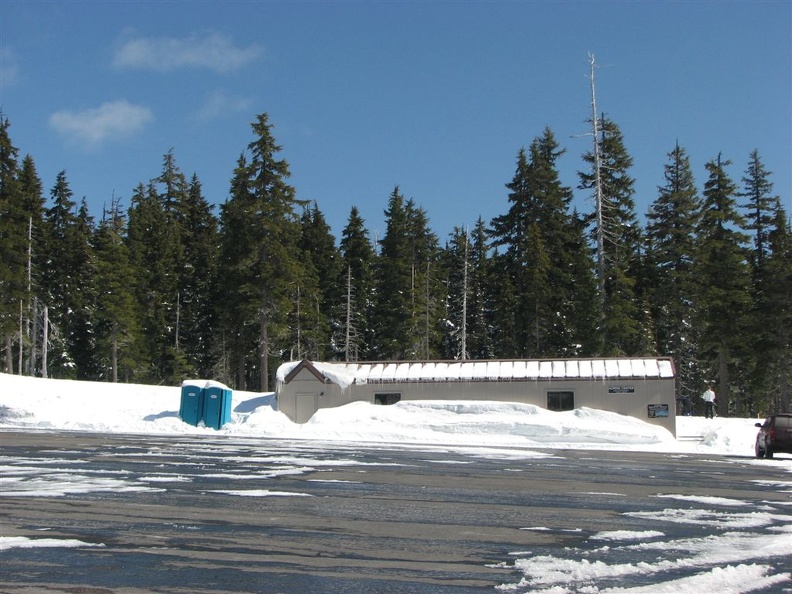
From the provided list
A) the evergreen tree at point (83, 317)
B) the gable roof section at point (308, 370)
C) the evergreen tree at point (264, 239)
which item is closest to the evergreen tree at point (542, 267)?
the evergreen tree at point (264, 239)

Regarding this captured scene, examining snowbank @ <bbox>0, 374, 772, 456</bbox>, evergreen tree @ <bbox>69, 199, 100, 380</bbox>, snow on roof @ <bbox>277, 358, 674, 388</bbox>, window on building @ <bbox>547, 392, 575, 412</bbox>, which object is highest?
evergreen tree @ <bbox>69, 199, 100, 380</bbox>

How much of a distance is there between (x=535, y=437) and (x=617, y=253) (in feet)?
87.1

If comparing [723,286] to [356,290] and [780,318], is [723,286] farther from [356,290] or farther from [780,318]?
[356,290]

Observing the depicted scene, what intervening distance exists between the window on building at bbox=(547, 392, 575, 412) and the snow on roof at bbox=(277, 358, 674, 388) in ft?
2.53

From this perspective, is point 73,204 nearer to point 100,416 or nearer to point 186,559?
point 100,416

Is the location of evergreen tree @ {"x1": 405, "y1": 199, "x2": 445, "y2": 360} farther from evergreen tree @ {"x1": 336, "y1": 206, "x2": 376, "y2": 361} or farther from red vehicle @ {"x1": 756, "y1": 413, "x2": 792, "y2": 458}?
red vehicle @ {"x1": 756, "y1": 413, "x2": 792, "y2": 458}

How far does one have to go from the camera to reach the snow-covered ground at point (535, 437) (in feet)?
23.7

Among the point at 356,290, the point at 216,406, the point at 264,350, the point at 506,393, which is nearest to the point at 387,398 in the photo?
the point at 506,393

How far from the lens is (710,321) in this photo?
50.8m

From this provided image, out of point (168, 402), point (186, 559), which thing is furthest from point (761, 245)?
point (186, 559)

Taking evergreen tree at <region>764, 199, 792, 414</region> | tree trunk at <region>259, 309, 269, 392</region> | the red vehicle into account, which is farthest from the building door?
evergreen tree at <region>764, 199, 792, 414</region>

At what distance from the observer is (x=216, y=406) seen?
33.9 metres

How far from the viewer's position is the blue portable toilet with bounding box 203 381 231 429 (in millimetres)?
33781

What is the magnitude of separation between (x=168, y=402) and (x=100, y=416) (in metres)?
4.85
